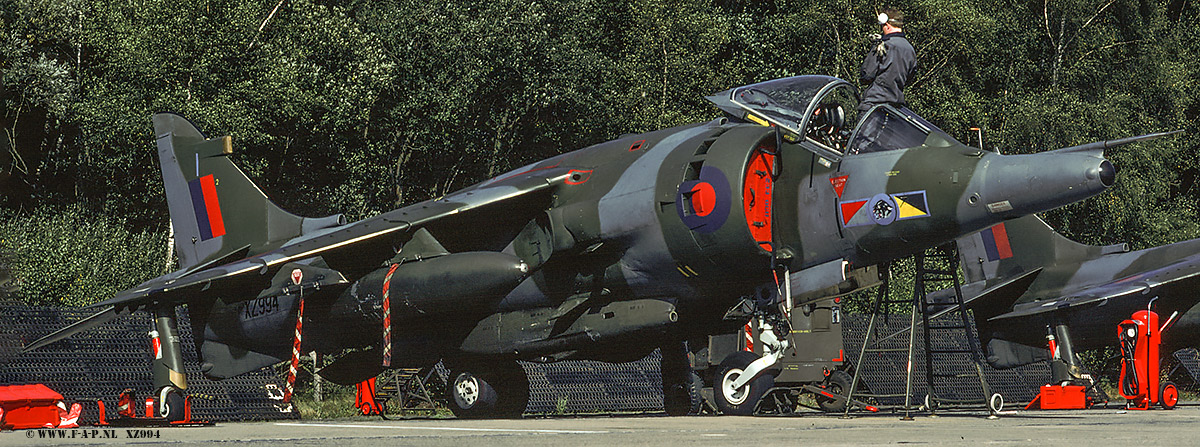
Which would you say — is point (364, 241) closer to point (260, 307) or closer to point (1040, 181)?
point (260, 307)

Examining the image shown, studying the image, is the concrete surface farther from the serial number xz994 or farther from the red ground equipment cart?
the red ground equipment cart

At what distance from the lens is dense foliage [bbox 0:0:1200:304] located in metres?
26.7

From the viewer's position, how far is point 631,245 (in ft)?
39.3

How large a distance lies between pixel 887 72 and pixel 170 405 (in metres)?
8.12

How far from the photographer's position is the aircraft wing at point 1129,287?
1734 cm

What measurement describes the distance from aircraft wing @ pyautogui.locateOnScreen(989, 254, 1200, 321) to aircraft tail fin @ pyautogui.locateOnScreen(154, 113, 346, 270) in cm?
1036

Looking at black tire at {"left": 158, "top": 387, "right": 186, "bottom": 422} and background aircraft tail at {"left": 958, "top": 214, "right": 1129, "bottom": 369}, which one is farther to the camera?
background aircraft tail at {"left": 958, "top": 214, "right": 1129, "bottom": 369}

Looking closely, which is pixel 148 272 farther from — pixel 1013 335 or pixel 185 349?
pixel 1013 335

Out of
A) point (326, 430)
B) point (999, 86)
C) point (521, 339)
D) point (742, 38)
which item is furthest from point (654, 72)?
point (326, 430)

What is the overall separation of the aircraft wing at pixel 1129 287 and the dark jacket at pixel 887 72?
6635 millimetres

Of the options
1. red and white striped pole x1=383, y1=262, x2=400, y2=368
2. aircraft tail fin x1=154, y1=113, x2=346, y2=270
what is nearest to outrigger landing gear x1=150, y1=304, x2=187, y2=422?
aircraft tail fin x1=154, y1=113, x2=346, y2=270

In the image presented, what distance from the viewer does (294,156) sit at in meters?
30.8

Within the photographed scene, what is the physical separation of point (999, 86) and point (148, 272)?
26195 mm

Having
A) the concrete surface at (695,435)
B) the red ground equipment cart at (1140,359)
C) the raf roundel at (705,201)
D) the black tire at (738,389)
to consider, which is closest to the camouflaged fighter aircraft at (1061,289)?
the red ground equipment cart at (1140,359)
